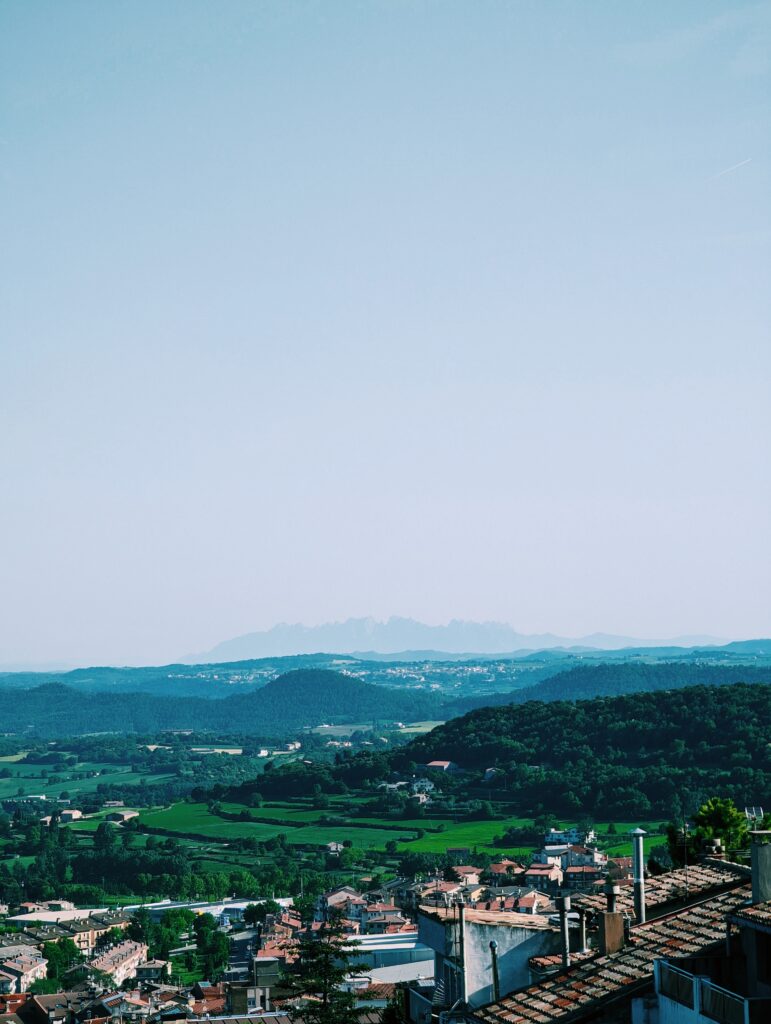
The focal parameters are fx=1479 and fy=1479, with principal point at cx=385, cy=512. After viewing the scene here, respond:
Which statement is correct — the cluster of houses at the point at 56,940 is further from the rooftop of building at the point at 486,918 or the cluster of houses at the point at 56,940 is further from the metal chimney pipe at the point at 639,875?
the metal chimney pipe at the point at 639,875

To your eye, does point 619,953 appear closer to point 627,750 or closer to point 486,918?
point 486,918

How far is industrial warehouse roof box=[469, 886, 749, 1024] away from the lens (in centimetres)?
1097

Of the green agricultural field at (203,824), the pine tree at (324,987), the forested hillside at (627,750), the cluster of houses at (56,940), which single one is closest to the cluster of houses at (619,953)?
the pine tree at (324,987)

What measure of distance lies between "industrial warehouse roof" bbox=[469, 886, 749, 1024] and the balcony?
0.35 meters

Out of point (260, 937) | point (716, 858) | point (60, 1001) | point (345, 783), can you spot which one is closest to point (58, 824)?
point (345, 783)

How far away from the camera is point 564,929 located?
12531mm

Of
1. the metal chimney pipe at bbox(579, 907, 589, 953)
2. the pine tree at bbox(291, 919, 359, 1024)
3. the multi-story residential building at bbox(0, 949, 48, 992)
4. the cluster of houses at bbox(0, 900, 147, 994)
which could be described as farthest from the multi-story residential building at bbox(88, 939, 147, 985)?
the metal chimney pipe at bbox(579, 907, 589, 953)

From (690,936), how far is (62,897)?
398 feet

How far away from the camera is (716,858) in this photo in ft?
50.4

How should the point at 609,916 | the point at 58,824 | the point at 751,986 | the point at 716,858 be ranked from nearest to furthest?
1. the point at 751,986
2. the point at 609,916
3. the point at 716,858
4. the point at 58,824

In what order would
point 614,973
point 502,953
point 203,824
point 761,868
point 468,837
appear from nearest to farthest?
1. point 761,868
2. point 614,973
3. point 502,953
4. point 468,837
5. point 203,824

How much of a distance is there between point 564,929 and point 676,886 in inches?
72.4

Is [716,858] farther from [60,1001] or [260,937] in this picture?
[260,937]

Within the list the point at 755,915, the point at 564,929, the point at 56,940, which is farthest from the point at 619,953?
the point at 56,940
